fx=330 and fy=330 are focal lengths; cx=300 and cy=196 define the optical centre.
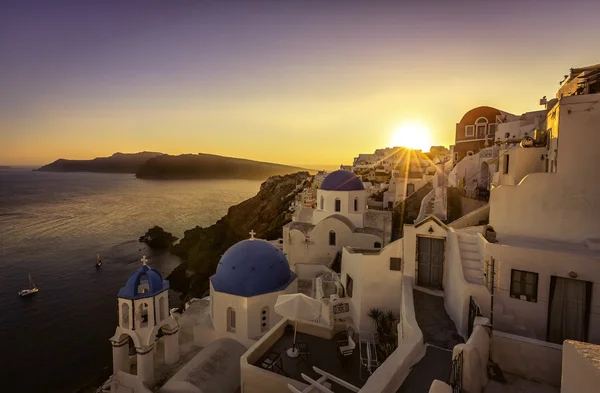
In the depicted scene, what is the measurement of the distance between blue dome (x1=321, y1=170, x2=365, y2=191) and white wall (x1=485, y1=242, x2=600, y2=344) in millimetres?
13624

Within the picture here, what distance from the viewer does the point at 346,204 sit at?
2262cm

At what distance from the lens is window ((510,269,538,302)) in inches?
344

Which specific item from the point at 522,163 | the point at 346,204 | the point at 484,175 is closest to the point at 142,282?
the point at 346,204

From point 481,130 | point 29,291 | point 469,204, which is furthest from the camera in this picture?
point 29,291

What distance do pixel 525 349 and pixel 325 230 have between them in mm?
14967

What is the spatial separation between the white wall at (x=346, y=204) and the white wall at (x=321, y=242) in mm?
1419

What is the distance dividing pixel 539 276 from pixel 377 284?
544 cm

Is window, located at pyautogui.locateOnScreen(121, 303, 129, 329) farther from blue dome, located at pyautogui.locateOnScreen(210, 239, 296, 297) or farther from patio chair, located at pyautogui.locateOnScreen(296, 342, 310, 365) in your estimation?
patio chair, located at pyautogui.locateOnScreen(296, 342, 310, 365)

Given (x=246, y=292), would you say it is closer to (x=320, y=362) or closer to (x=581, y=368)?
(x=320, y=362)

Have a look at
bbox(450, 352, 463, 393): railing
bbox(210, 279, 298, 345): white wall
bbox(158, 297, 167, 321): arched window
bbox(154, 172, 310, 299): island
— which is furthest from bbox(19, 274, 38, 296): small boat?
bbox(450, 352, 463, 393): railing

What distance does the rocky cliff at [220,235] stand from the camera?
128 feet

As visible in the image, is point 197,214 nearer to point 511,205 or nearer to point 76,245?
point 76,245

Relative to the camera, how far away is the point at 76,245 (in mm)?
57281

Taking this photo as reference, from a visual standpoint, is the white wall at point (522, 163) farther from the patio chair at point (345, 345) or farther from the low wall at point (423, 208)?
the patio chair at point (345, 345)
